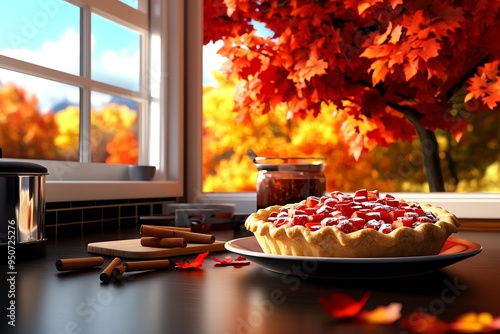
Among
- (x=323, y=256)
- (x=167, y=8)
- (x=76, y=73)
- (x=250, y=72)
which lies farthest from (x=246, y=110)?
(x=323, y=256)

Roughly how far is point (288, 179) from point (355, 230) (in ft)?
2.66

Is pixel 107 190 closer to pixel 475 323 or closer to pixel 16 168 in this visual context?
pixel 16 168

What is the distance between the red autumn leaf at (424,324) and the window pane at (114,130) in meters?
1.58

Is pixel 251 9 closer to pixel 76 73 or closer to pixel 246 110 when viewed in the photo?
pixel 246 110

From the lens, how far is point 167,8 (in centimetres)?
237

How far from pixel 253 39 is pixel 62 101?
3.62ft

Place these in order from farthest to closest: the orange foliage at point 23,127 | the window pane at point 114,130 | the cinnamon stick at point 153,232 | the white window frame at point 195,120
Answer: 1. the white window frame at point 195,120
2. the window pane at point 114,130
3. the orange foliage at point 23,127
4. the cinnamon stick at point 153,232

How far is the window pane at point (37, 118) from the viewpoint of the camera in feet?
5.56

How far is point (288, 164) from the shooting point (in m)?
1.70

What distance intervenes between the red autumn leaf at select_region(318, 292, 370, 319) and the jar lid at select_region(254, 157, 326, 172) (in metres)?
0.95

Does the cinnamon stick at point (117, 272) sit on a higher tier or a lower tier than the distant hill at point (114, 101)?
lower

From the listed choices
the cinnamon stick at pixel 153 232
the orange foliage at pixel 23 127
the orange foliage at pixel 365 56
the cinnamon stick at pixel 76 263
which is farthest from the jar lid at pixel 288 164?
the orange foliage at pixel 365 56

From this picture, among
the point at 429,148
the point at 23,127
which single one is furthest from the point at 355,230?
the point at 429,148

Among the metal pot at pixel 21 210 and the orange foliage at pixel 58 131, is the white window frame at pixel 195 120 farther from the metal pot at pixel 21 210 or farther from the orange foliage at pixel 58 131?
the metal pot at pixel 21 210
